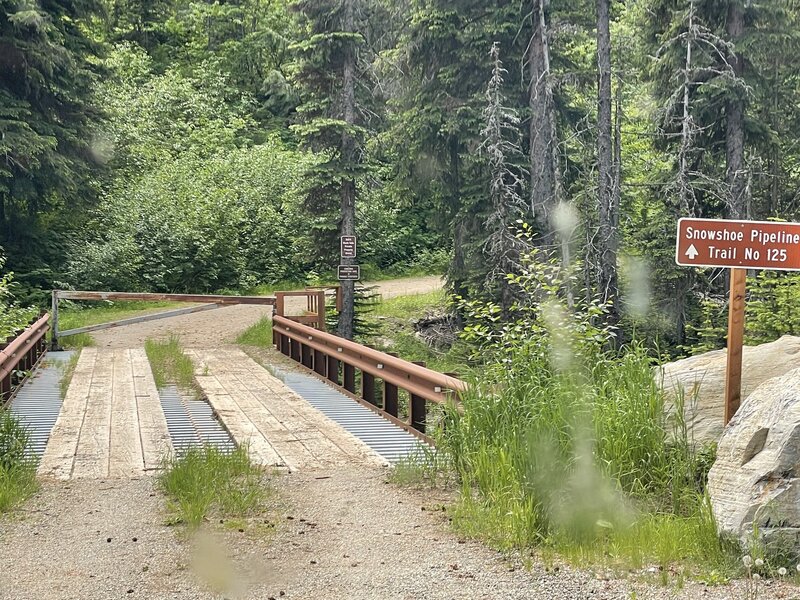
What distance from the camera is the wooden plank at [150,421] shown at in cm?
789

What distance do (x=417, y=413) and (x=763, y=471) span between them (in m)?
4.60

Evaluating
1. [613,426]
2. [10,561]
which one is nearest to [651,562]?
[613,426]

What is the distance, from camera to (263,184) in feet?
123

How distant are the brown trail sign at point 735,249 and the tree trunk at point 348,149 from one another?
16.6 m

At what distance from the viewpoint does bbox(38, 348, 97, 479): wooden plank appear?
7396 mm

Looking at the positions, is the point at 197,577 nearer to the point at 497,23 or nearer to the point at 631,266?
the point at 631,266

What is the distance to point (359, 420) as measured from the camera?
1005cm

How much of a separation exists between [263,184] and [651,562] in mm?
33713

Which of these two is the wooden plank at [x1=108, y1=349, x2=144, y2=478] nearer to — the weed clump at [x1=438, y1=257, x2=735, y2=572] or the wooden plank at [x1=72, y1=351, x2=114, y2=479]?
the wooden plank at [x1=72, y1=351, x2=114, y2=479]

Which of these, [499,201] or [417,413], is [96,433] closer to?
[417,413]

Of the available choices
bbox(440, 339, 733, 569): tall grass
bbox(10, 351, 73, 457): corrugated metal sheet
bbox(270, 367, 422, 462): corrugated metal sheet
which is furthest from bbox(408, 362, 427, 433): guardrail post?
bbox(10, 351, 73, 457): corrugated metal sheet

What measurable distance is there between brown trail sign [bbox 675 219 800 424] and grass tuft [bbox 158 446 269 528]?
3215mm

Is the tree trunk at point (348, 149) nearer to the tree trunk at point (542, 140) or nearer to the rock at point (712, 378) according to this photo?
the tree trunk at point (542, 140)

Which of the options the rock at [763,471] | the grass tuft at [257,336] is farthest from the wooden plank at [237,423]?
the grass tuft at [257,336]
